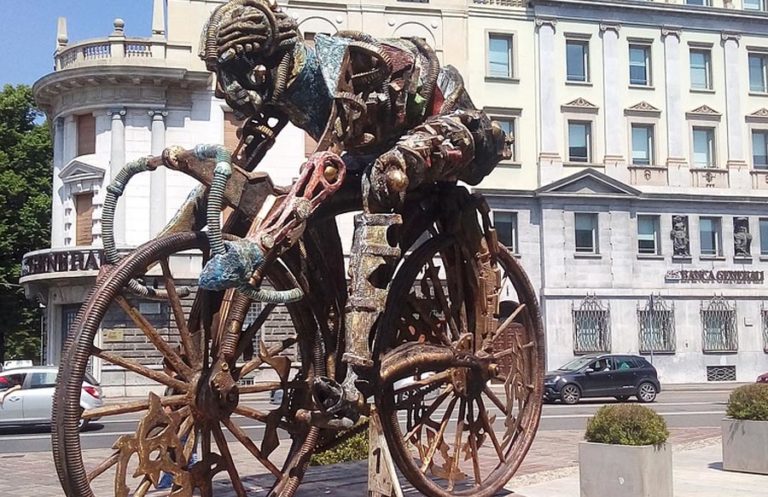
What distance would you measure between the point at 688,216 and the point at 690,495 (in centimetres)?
2974

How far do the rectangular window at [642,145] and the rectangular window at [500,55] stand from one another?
227 inches

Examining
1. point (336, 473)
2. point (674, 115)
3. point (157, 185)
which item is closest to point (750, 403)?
point (336, 473)

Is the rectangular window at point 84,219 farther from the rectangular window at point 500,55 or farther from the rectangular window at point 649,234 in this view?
the rectangular window at point 649,234

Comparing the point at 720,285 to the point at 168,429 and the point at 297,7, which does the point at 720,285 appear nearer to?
the point at 297,7

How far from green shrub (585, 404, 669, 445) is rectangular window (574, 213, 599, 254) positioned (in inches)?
1096

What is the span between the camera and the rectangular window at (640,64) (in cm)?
3834

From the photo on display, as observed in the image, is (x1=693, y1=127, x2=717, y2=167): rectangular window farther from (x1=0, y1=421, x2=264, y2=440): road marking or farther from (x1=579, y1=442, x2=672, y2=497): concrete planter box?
(x1=579, y1=442, x2=672, y2=497): concrete planter box

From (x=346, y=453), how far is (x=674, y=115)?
30.8m

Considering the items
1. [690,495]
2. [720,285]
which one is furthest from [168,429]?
[720,285]

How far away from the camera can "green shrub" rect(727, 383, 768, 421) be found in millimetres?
11312

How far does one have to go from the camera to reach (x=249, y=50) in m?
7.49

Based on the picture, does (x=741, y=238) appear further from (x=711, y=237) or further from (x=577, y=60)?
(x=577, y=60)

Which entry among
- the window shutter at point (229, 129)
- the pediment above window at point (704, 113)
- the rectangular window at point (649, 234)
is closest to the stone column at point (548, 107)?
the rectangular window at point (649, 234)

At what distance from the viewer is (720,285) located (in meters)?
38.0
